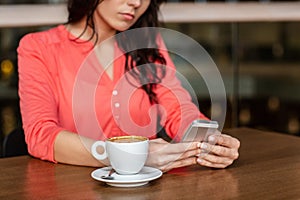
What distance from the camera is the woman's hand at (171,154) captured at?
130cm

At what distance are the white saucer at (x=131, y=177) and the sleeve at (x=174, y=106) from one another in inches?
17.1

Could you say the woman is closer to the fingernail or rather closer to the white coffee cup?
the fingernail

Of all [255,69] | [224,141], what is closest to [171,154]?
[224,141]

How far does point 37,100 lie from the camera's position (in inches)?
62.4

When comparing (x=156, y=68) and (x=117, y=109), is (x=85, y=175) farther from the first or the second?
(x=156, y=68)

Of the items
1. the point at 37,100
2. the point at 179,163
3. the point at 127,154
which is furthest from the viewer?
the point at 37,100

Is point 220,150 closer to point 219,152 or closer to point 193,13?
point 219,152

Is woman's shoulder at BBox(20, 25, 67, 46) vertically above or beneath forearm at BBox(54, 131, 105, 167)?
above

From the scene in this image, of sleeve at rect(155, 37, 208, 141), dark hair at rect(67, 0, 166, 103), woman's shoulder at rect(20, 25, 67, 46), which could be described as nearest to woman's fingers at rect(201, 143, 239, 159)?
sleeve at rect(155, 37, 208, 141)

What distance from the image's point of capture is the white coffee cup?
1.18 m

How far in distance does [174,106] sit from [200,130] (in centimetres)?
45

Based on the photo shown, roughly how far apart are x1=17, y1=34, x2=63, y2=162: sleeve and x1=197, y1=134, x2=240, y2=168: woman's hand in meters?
0.36

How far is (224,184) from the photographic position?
121cm

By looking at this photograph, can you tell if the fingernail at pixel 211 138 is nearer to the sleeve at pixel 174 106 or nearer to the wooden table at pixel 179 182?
the wooden table at pixel 179 182
